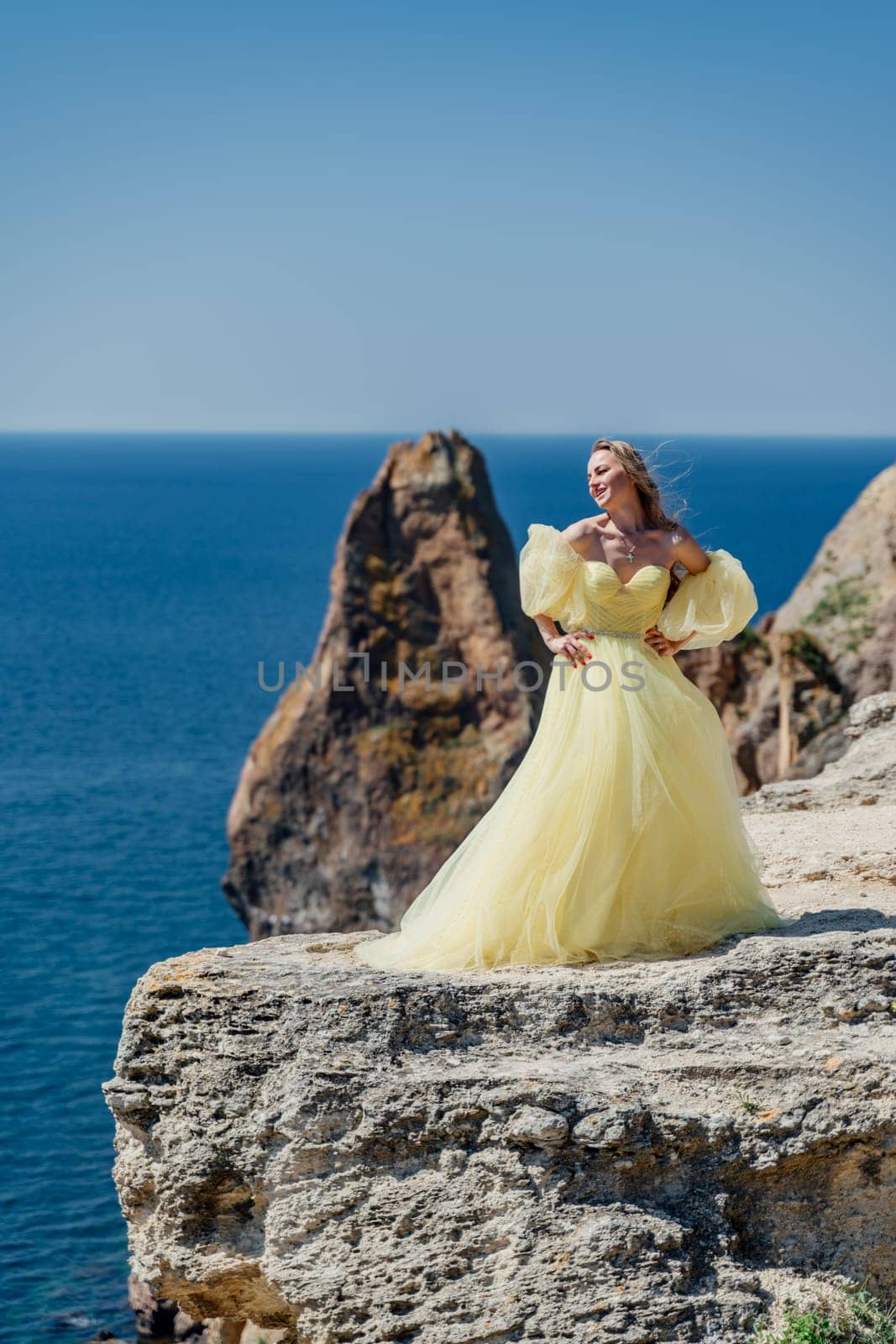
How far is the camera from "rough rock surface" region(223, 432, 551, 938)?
33.2 meters

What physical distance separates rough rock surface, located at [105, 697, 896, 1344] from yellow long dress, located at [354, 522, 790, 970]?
304 mm

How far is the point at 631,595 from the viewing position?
27.2 ft

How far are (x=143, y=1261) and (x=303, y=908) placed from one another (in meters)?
26.3

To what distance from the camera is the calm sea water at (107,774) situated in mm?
23094

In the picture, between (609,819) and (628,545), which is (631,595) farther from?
(609,819)

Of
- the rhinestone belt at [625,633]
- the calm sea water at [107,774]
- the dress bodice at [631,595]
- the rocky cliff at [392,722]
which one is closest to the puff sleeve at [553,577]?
the dress bodice at [631,595]

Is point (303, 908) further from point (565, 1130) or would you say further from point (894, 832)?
point (565, 1130)

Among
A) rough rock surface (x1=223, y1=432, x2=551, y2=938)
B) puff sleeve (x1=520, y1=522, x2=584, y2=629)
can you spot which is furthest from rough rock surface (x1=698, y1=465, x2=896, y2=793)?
puff sleeve (x1=520, y1=522, x2=584, y2=629)

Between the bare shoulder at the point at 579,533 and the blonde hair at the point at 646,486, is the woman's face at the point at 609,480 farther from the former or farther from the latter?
the bare shoulder at the point at 579,533

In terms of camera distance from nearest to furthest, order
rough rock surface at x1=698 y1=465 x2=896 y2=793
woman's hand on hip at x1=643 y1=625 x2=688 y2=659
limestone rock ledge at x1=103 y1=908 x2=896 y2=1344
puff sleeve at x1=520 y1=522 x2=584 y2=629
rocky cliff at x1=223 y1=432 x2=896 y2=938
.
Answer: limestone rock ledge at x1=103 y1=908 x2=896 y2=1344
puff sleeve at x1=520 y1=522 x2=584 y2=629
woman's hand on hip at x1=643 y1=625 x2=688 y2=659
rough rock surface at x1=698 y1=465 x2=896 y2=793
rocky cliff at x1=223 y1=432 x2=896 y2=938

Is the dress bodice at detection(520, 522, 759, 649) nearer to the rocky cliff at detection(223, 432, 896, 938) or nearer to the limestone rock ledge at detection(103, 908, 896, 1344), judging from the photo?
the limestone rock ledge at detection(103, 908, 896, 1344)

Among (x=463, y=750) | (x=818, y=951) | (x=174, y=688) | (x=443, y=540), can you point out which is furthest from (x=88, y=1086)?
(x=174, y=688)

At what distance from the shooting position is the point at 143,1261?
7.60 meters

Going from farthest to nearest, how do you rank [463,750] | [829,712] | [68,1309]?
[463,750], [829,712], [68,1309]
